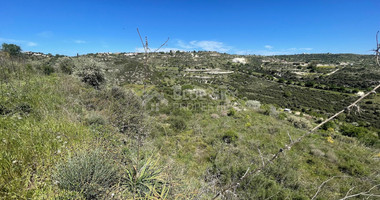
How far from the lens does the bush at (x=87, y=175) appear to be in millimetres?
1854

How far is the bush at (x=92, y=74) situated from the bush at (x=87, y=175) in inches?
309

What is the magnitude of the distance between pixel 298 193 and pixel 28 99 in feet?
23.4

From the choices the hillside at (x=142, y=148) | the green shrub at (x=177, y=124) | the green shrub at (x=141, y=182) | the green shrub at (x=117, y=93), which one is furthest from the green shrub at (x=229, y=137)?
the green shrub at (x=117, y=93)

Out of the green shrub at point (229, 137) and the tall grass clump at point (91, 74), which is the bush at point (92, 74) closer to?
the tall grass clump at point (91, 74)

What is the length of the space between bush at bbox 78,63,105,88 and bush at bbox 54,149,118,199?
7856 mm

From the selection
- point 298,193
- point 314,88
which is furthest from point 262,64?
point 298,193

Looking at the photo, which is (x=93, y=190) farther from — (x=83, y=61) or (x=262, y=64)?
(x=262, y=64)

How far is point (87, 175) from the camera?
1988 mm

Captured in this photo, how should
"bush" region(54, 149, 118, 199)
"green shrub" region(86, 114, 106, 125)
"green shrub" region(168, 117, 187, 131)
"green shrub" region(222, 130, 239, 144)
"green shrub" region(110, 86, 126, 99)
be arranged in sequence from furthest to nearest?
"green shrub" region(168, 117, 187, 131) → "green shrub" region(110, 86, 126, 99) → "green shrub" region(222, 130, 239, 144) → "green shrub" region(86, 114, 106, 125) → "bush" region(54, 149, 118, 199)

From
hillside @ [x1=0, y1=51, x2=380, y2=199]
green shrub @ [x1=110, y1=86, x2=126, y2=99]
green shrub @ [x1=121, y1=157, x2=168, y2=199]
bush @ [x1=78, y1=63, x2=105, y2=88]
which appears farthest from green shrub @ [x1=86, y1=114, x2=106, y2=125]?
bush @ [x1=78, y1=63, x2=105, y2=88]

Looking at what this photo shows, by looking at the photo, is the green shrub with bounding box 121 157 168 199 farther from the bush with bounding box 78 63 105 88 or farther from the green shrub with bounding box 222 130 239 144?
the bush with bounding box 78 63 105 88

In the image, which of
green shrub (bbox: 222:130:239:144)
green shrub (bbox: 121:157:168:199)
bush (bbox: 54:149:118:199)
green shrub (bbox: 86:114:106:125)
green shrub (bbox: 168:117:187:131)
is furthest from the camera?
green shrub (bbox: 168:117:187:131)

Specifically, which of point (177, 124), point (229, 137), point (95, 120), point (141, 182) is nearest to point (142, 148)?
point (141, 182)

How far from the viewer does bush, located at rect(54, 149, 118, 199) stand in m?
1.85
